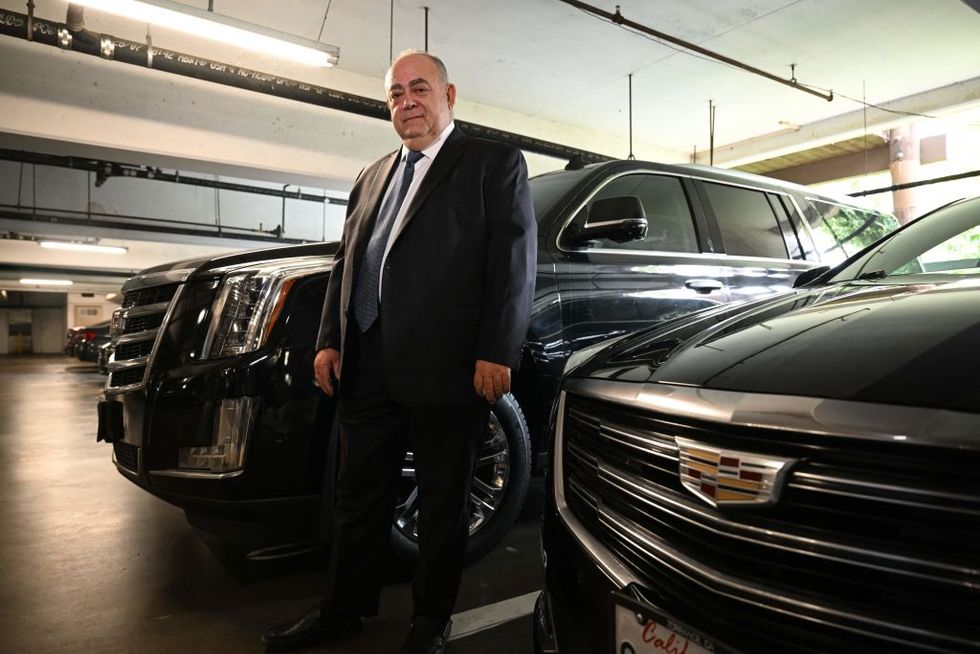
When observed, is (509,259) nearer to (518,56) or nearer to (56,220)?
(518,56)

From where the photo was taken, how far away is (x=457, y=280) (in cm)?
161

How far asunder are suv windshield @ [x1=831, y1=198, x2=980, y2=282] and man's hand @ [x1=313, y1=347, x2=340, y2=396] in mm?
1462

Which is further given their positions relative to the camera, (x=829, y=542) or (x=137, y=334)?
(x=137, y=334)

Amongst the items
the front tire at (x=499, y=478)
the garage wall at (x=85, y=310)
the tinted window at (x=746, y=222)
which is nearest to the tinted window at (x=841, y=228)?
the tinted window at (x=746, y=222)

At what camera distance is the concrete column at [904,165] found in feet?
31.2

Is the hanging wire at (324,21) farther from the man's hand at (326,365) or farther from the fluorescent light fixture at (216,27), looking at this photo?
the man's hand at (326,365)

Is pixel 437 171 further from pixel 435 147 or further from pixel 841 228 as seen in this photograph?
pixel 841 228

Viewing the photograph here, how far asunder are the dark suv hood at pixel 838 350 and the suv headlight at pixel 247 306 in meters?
1.08

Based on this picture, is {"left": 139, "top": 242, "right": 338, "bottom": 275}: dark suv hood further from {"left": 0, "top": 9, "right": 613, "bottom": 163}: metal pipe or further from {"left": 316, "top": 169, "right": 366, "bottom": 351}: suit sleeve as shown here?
{"left": 0, "top": 9, "right": 613, "bottom": 163}: metal pipe

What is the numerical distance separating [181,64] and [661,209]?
→ 445cm

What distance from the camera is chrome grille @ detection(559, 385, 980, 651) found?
64 centimetres

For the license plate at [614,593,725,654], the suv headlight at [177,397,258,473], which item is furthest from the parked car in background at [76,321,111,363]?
the license plate at [614,593,725,654]

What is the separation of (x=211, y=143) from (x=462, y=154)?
576 cm

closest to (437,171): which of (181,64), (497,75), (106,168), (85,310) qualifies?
(181,64)
